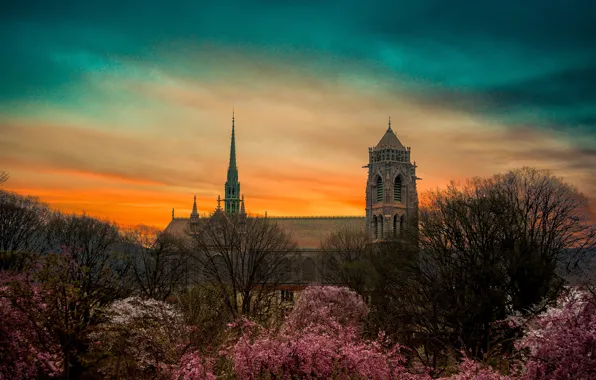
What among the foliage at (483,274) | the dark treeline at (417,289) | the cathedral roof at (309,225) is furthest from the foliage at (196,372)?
the cathedral roof at (309,225)

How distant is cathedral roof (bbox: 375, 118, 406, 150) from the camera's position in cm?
10581

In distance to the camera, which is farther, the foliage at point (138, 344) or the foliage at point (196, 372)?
the foliage at point (138, 344)

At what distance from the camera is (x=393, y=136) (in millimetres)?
108000

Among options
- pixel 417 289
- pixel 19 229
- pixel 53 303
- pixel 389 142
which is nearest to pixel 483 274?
pixel 417 289

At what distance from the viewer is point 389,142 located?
10638 centimetres

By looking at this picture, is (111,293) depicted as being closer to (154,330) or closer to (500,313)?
(154,330)

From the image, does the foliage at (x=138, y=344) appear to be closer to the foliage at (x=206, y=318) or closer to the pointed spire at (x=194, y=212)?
the foliage at (x=206, y=318)

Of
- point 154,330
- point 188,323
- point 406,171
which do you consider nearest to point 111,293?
point 188,323

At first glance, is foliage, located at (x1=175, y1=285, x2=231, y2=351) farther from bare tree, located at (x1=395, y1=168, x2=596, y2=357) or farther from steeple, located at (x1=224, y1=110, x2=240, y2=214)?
steeple, located at (x1=224, y1=110, x2=240, y2=214)

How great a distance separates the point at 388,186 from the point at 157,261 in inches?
2253

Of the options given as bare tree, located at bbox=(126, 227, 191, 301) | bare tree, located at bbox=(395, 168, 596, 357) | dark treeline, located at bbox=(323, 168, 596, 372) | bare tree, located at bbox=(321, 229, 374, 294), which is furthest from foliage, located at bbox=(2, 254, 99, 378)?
bare tree, located at bbox=(321, 229, 374, 294)

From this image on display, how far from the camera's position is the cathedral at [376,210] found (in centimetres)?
10331

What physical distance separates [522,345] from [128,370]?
14.5 m

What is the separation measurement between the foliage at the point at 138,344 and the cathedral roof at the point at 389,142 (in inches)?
3265
